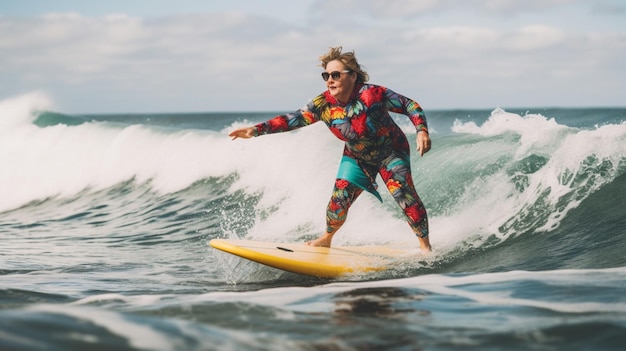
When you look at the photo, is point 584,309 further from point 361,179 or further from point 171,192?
point 171,192

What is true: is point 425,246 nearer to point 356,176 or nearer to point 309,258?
point 356,176

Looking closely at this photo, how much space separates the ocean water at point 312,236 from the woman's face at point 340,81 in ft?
4.77

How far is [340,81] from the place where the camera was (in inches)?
223

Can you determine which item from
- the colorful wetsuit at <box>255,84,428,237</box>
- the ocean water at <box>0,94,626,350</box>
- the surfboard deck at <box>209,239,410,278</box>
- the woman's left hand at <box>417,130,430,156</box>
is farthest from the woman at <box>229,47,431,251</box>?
the ocean water at <box>0,94,626,350</box>

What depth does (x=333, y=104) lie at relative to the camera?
584 centimetres

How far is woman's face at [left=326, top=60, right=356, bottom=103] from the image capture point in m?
5.66

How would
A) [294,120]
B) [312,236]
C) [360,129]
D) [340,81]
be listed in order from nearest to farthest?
1. [340,81]
2. [360,129]
3. [294,120]
4. [312,236]

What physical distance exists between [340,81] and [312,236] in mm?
3040

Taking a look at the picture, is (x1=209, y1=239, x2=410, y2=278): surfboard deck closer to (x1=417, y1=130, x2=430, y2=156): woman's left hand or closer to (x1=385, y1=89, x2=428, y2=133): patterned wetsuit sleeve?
(x1=417, y1=130, x2=430, y2=156): woman's left hand

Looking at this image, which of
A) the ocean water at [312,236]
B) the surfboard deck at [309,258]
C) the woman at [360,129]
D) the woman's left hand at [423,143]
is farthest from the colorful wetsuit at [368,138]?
the ocean water at [312,236]

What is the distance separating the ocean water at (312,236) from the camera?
3412mm

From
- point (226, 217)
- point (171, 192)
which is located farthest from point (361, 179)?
point (171, 192)

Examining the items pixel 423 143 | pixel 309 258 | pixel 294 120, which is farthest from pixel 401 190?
pixel 294 120

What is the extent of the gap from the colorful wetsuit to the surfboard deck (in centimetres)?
33
